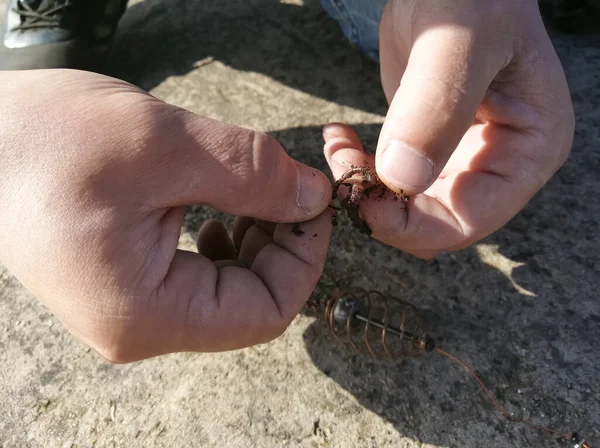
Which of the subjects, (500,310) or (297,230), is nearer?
(297,230)

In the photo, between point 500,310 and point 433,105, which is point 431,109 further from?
point 500,310

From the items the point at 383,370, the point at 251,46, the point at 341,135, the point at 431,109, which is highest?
the point at 431,109

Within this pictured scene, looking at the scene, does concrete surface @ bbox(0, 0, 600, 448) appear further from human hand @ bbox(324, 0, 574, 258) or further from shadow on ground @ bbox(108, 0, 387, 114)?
shadow on ground @ bbox(108, 0, 387, 114)

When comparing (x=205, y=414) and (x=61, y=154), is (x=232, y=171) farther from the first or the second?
(x=205, y=414)

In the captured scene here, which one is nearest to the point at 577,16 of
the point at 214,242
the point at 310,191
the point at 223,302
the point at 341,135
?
the point at 341,135

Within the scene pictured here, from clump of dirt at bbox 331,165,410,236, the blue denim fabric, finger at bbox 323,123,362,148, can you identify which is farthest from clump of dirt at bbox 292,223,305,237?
the blue denim fabric

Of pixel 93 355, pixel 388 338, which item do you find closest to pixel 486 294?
pixel 388 338
